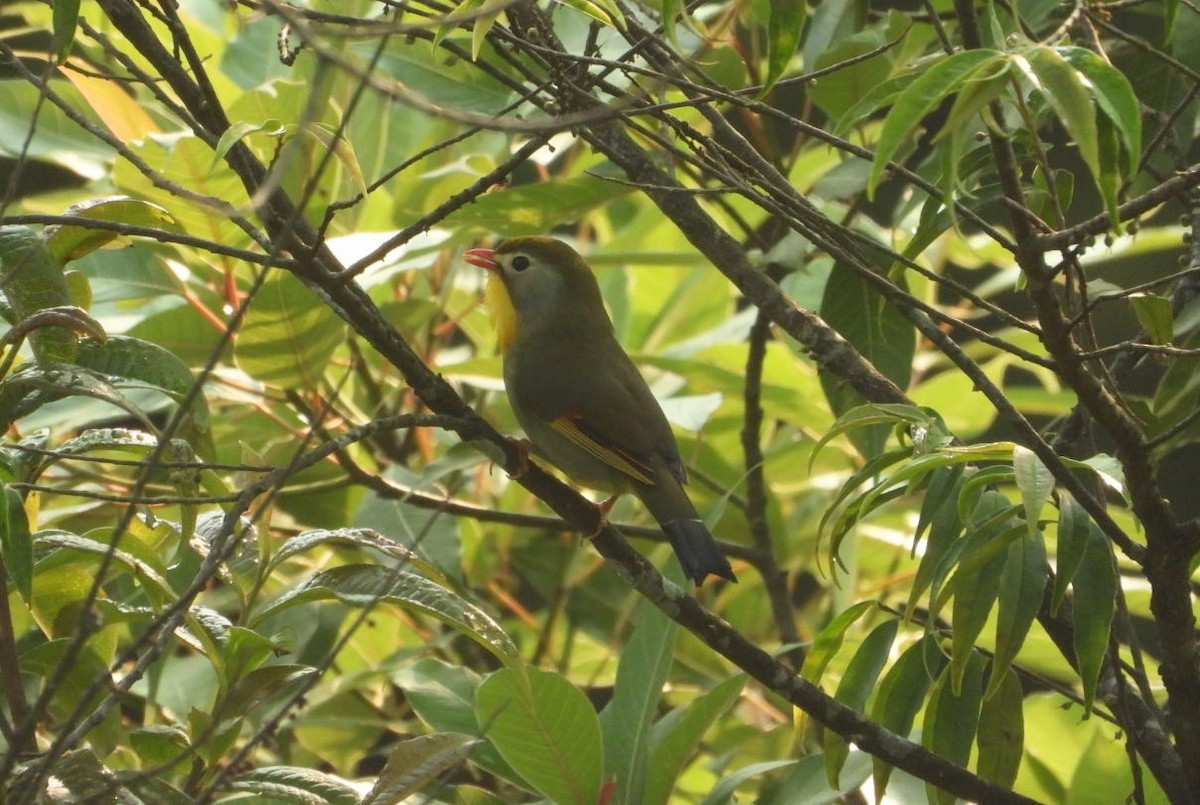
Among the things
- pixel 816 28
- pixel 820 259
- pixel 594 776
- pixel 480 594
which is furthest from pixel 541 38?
pixel 480 594

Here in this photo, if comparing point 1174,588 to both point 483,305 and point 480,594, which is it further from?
point 483,305

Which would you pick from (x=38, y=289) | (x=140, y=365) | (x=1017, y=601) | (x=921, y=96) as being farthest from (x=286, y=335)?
(x=921, y=96)

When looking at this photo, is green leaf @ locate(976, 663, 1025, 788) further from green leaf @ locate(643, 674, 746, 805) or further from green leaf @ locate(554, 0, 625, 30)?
green leaf @ locate(554, 0, 625, 30)

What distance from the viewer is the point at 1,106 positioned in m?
3.04

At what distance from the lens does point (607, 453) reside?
312cm

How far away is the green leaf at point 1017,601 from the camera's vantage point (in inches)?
58.5

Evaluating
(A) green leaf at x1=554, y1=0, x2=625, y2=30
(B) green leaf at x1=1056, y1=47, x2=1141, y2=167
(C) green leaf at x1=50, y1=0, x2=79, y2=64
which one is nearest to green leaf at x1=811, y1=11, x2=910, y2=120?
(A) green leaf at x1=554, y1=0, x2=625, y2=30

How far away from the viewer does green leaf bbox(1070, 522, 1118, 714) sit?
1465 millimetres

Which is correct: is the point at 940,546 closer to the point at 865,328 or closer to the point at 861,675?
the point at 861,675

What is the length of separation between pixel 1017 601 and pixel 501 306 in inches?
89.8

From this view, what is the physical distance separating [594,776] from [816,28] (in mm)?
1322

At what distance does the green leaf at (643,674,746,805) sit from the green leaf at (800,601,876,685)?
208 millimetres

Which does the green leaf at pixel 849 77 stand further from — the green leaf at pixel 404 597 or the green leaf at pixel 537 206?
the green leaf at pixel 404 597

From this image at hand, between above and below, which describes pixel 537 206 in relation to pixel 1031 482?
above
